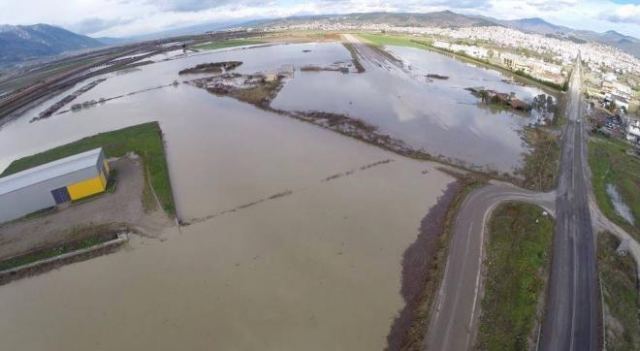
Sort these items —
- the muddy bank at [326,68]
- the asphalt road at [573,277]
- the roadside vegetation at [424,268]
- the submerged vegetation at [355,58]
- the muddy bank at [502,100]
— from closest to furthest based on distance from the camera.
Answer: the asphalt road at [573,277] → the roadside vegetation at [424,268] → the muddy bank at [502,100] → the muddy bank at [326,68] → the submerged vegetation at [355,58]

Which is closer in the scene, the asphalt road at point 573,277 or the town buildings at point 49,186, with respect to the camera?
the asphalt road at point 573,277

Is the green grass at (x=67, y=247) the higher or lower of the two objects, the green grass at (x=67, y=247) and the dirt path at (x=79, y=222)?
the lower

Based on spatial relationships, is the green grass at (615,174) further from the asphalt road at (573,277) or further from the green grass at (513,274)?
the green grass at (513,274)

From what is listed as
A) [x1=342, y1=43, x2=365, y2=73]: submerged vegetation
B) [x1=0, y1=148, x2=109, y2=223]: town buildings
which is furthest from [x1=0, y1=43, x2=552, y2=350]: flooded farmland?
[x1=342, y1=43, x2=365, y2=73]: submerged vegetation

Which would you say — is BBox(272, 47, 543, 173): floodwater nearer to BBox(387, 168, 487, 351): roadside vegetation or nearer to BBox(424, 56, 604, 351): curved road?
BBox(424, 56, 604, 351): curved road

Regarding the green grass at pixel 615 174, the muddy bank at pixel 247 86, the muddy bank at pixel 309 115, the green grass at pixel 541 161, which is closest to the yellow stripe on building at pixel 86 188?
the muddy bank at pixel 309 115

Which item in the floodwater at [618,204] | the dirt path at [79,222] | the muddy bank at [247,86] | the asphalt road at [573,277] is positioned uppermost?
the muddy bank at [247,86]
